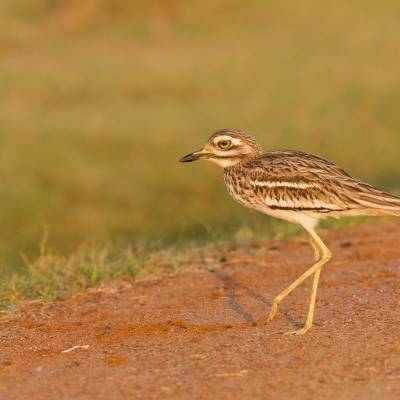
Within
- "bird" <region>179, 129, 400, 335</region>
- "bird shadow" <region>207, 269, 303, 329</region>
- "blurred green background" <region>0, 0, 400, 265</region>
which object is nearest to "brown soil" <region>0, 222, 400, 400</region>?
"bird shadow" <region>207, 269, 303, 329</region>

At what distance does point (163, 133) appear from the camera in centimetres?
1698

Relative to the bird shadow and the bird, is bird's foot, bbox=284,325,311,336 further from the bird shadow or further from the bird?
the bird shadow

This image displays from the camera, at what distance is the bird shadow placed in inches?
233

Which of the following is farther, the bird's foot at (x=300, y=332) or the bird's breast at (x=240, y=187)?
the bird's breast at (x=240, y=187)

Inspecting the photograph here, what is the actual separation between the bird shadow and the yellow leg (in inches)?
5.4

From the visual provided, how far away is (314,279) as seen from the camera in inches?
227

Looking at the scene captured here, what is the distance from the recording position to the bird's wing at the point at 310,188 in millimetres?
5648

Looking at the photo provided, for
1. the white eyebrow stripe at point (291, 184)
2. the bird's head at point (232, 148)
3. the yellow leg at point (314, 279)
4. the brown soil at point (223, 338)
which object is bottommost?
the brown soil at point (223, 338)

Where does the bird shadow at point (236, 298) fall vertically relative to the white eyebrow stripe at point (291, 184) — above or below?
below

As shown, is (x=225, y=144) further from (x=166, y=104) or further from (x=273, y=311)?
(x=166, y=104)

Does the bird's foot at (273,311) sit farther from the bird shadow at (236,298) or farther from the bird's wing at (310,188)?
the bird's wing at (310,188)

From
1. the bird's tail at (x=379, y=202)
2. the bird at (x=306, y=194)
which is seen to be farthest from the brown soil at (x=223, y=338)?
the bird's tail at (x=379, y=202)

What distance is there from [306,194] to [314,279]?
0.54 m

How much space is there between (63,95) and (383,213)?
14.2m
